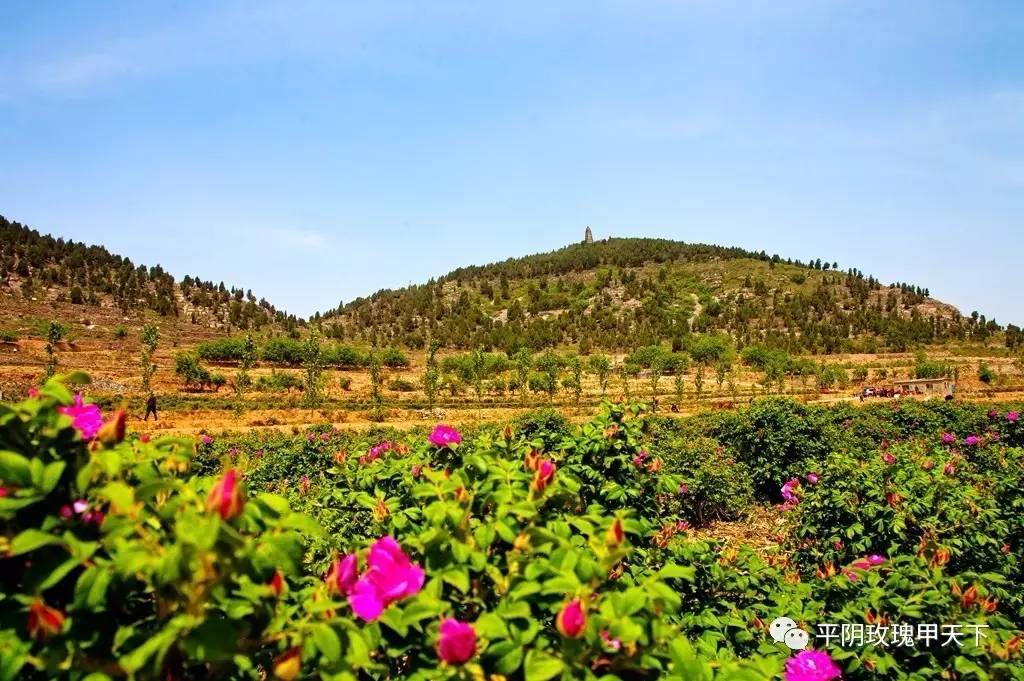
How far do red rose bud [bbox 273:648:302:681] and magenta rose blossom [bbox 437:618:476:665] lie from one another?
0.30 meters

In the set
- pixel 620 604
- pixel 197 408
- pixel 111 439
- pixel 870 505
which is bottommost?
pixel 197 408

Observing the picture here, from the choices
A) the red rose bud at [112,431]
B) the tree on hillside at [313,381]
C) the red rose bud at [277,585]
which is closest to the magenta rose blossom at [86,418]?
the red rose bud at [112,431]

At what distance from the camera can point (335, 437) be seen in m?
11.2

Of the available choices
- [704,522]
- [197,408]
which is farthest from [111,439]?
[197,408]

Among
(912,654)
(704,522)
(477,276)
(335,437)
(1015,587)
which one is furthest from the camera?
(477,276)

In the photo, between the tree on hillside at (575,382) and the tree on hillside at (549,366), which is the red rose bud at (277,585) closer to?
the tree on hillside at (575,382)

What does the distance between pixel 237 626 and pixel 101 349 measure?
51.5 m

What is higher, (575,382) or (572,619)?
(572,619)

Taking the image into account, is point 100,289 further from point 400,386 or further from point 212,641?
point 212,641

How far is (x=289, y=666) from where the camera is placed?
4.19 feet

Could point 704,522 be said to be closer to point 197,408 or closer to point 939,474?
point 939,474

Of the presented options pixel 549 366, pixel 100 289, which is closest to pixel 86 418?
pixel 549 366

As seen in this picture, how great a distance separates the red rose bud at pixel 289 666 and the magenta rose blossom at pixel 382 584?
5.9 inches

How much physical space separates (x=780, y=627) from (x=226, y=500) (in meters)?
3.00
